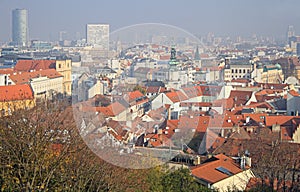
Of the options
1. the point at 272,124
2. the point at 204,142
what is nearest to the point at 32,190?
the point at 204,142

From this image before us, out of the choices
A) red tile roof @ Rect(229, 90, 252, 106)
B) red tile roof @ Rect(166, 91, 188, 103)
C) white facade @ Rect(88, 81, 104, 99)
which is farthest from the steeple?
red tile roof @ Rect(229, 90, 252, 106)

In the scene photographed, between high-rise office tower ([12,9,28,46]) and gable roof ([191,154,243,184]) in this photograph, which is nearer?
gable roof ([191,154,243,184])

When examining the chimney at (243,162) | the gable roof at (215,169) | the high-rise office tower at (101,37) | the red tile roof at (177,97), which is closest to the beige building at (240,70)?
the high-rise office tower at (101,37)

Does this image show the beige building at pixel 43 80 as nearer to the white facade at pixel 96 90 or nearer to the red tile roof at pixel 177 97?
the white facade at pixel 96 90

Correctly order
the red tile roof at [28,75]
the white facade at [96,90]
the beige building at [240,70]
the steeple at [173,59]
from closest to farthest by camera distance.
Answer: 1. the steeple at [173,59]
2. the white facade at [96,90]
3. the red tile roof at [28,75]
4. the beige building at [240,70]

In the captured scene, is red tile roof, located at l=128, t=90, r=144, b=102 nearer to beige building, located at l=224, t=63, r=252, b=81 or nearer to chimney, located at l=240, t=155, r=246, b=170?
chimney, located at l=240, t=155, r=246, b=170

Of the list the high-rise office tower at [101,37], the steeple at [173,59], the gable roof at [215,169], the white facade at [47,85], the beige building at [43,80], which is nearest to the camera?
the steeple at [173,59]

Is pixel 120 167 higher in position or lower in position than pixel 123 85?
lower

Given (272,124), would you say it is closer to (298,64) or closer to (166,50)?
(166,50)

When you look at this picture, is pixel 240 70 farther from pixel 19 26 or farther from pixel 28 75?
pixel 19 26
